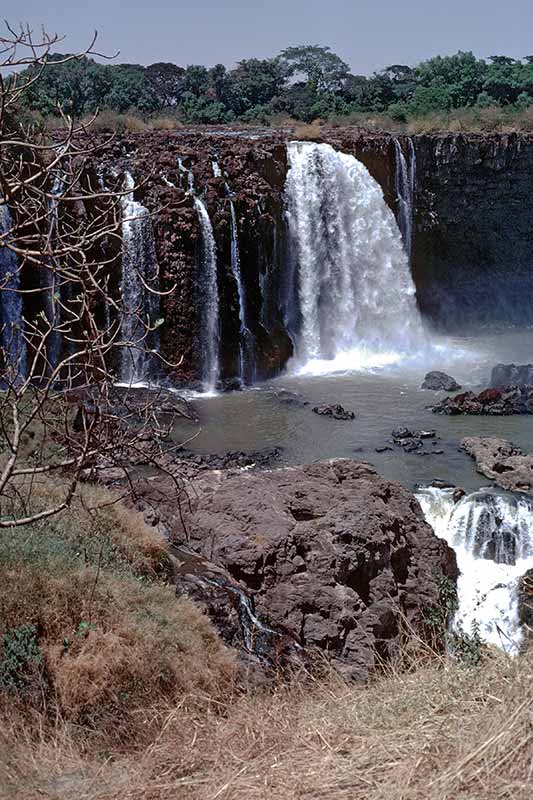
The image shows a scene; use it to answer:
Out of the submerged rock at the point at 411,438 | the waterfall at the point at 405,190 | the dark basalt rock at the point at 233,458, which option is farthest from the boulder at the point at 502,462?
the waterfall at the point at 405,190

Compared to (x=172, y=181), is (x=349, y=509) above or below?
below

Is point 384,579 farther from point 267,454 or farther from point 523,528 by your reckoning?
point 267,454

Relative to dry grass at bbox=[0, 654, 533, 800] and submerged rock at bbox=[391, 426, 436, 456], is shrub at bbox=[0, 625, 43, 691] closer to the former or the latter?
dry grass at bbox=[0, 654, 533, 800]

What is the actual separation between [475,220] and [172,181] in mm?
10394

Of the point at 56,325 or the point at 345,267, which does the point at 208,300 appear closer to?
the point at 345,267

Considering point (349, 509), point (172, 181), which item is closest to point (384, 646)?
point (349, 509)

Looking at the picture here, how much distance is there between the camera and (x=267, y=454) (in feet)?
51.0

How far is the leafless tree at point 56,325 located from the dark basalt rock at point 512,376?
24.3 ft

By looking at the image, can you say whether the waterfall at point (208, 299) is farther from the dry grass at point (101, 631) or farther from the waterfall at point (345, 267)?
the dry grass at point (101, 631)

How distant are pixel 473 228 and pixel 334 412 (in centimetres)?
1184

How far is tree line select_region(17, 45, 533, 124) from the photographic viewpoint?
115ft

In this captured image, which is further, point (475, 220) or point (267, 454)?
point (475, 220)

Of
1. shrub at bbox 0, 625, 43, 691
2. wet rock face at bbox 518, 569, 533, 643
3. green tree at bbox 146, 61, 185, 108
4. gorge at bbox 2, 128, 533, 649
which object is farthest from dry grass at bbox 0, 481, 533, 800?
green tree at bbox 146, 61, 185, 108

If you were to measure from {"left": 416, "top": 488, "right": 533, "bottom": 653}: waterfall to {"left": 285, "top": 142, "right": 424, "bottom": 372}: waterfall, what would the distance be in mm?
8677
